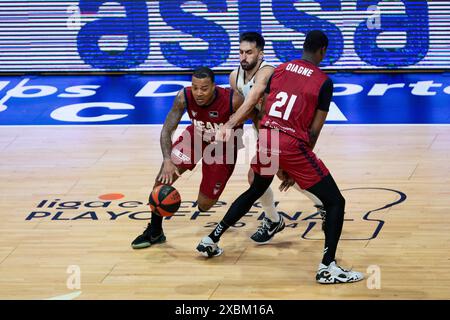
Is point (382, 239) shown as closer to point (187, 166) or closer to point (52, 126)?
point (187, 166)

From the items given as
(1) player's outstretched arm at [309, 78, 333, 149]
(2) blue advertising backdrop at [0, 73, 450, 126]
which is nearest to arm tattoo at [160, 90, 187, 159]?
(1) player's outstretched arm at [309, 78, 333, 149]

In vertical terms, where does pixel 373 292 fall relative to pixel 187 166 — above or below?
below

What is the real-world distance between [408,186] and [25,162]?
4.48 m

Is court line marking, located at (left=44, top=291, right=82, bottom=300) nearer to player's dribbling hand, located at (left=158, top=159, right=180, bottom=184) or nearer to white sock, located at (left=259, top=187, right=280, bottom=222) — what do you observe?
player's dribbling hand, located at (left=158, top=159, right=180, bottom=184)

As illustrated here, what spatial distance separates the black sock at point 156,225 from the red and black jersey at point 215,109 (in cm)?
90

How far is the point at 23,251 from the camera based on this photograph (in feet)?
24.6

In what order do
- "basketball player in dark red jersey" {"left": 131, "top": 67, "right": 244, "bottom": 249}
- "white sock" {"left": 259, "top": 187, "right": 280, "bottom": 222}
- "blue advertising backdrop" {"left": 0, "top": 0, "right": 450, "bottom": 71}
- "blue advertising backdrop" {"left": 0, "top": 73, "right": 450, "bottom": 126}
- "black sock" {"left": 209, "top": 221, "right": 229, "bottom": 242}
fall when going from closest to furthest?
"black sock" {"left": 209, "top": 221, "right": 229, "bottom": 242}
"basketball player in dark red jersey" {"left": 131, "top": 67, "right": 244, "bottom": 249}
"white sock" {"left": 259, "top": 187, "right": 280, "bottom": 222}
"blue advertising backdrop" {"left": 0, "top": 73, "right": 450, "bottom": 126}
"blue advertising backdrop" {"left": 0, "top": 0, "right": 450, "bottom": 71}

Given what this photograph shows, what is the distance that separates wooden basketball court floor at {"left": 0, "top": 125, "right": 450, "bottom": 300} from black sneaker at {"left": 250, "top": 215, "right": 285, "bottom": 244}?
8 centimetres

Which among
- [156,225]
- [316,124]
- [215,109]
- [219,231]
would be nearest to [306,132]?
[316,124]

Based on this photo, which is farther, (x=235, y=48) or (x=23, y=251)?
(x=235, y=48)

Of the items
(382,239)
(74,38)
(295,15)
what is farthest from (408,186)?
(74,38)

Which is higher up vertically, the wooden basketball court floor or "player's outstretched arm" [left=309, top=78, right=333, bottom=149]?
"player's outstretched arm" [left=309, top=78, right=333, bottom=149]

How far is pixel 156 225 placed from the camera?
24.7 ft

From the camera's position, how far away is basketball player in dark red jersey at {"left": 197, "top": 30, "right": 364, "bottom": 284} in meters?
6.49
